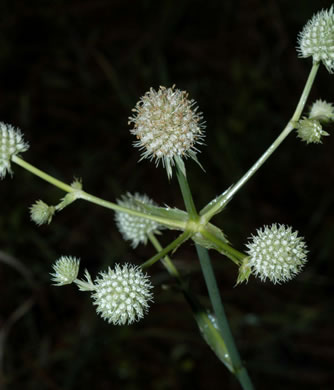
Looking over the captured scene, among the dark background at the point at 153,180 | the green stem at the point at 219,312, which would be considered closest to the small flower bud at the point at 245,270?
the green stem at the point at 219,312

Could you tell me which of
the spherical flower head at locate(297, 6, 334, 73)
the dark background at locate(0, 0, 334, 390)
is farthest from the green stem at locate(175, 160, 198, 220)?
the dark background at locate(0, 0, 334, 390)

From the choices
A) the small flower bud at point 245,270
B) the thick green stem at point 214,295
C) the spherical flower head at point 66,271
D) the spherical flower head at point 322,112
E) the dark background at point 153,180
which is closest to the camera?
the small flower bud at point 245,270

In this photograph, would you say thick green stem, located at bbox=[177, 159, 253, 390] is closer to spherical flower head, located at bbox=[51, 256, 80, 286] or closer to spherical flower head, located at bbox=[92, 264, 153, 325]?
spherical flower head, located at bbox=[92, 264, 153, 325]

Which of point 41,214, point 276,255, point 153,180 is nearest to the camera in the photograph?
point 276,255

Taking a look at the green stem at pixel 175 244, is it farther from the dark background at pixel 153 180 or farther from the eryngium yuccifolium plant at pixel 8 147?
the dark background at pixel 153 180

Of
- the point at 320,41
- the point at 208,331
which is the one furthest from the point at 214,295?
the point at 320,41

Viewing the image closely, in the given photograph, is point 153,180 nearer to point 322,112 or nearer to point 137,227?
point 137,227
